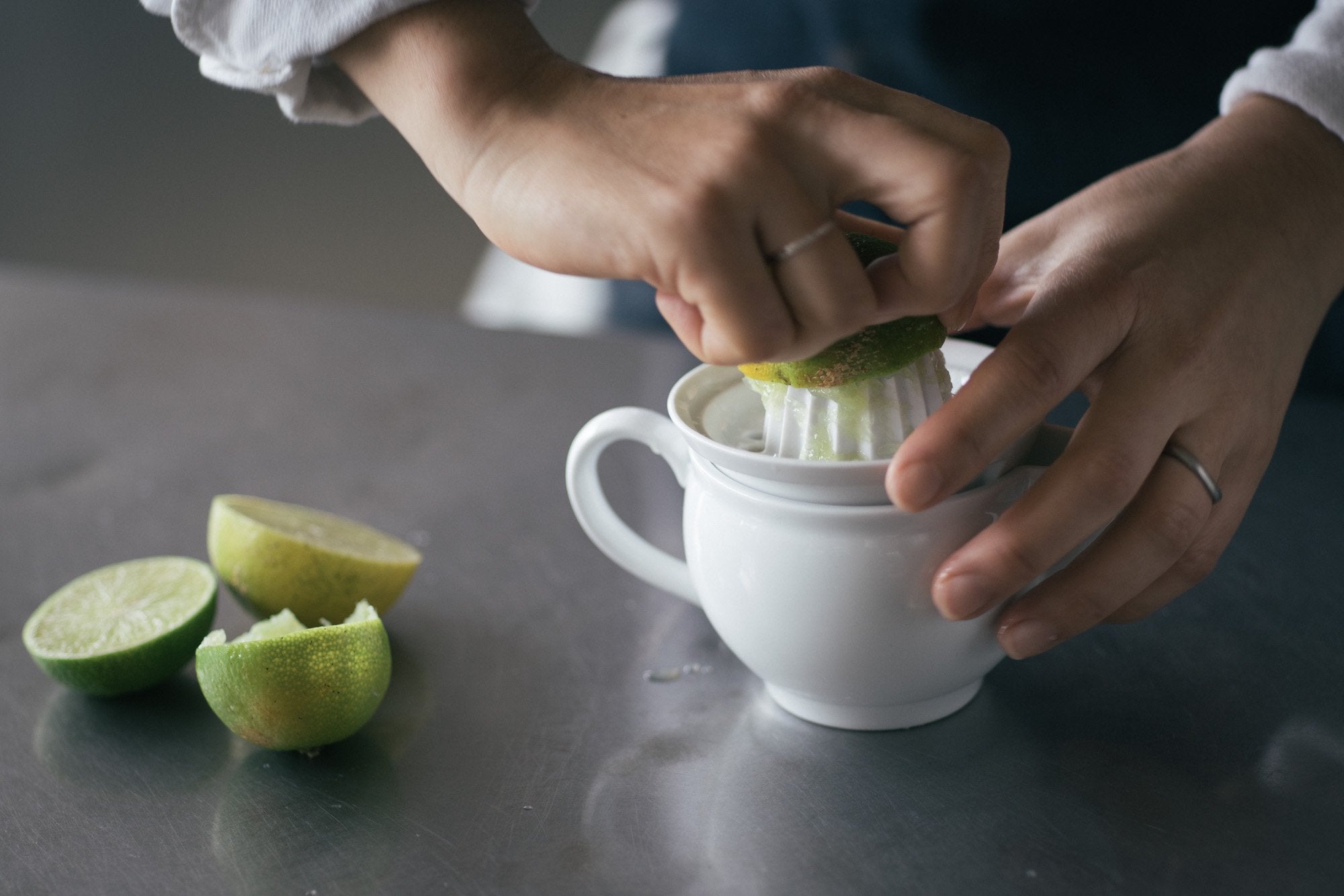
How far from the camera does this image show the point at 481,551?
0.79 meters

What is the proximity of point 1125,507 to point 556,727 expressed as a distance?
31cm

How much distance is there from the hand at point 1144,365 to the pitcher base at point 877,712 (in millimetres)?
59

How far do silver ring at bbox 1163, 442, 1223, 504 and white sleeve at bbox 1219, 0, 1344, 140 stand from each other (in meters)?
0.23

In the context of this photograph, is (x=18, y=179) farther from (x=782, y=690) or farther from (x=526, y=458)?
(x=782, y=690)

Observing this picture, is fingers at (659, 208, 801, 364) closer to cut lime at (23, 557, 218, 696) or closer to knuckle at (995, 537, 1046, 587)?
knuckle at (995, 537, 1046, 587)

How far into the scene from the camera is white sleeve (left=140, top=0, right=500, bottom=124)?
0.56m

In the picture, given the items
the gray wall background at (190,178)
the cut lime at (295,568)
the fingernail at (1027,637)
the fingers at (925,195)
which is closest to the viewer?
the fingers at (925,195)

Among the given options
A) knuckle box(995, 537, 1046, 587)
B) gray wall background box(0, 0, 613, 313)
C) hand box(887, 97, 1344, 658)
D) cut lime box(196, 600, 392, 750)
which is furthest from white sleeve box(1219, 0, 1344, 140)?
gray wall background box(0, 0, 613, 313)

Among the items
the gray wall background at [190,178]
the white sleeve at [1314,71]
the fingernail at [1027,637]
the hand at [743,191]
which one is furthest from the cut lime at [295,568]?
the gray wall background at [190,178]

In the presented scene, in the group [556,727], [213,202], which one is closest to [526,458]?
[556,727]

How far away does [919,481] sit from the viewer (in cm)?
48

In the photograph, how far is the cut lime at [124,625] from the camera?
2.06 ft

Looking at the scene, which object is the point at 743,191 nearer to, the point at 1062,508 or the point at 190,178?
the point at 1062,508

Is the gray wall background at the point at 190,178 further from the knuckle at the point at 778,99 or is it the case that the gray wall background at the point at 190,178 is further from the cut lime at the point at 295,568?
the knuckle at the point at 778,99
